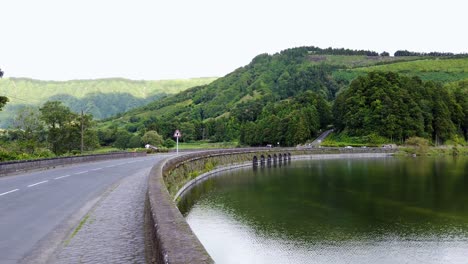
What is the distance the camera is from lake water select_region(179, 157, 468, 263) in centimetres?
1984

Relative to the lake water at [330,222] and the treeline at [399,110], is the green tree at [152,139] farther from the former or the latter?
the lake water at [330,222]

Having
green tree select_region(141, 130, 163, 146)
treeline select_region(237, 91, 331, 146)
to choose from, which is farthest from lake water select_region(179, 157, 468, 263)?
treeline select_region(237, 91, 331, 146)

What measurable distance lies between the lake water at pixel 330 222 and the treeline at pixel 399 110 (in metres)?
86.6

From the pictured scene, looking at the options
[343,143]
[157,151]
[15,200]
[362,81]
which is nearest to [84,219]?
[15,200]

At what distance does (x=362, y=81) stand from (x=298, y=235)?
12908 centimetres

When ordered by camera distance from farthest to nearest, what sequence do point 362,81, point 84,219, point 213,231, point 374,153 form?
point 362,81
point 374,153
point 213,231
point 84,219

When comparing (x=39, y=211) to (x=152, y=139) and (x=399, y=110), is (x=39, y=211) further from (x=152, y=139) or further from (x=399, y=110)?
(x=399, y=110)

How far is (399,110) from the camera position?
129500mm

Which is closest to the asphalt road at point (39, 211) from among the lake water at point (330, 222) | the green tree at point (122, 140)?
the lake water at point (330, 222)

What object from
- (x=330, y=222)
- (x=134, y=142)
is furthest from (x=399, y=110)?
(x=330, y=222)

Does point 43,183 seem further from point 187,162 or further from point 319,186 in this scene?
point 319,186

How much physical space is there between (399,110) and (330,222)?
112423 mm

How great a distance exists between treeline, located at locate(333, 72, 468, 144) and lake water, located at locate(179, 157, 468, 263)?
284 feet

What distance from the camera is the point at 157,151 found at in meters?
80.8
